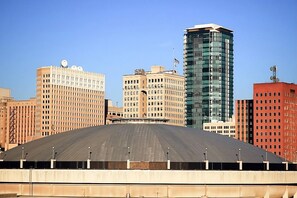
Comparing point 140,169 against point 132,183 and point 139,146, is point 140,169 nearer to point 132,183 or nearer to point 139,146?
point 132,183

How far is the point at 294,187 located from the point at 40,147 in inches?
2218

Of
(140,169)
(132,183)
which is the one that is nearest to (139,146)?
(140,169)

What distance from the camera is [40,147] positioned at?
166 meters

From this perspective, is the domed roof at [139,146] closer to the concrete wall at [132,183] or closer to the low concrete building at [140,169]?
the low concrete building at [140,169]

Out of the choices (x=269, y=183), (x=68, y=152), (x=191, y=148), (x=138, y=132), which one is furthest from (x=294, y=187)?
(x=68, y=152)

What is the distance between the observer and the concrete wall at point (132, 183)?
14600cm

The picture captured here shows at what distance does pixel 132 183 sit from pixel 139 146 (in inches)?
433

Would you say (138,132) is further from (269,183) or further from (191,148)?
(269,183)

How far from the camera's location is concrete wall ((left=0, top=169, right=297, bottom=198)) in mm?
146000

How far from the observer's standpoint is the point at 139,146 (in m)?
155

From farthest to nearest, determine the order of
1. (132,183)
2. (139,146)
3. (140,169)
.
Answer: (139,146)
(140,169)
(132,183)

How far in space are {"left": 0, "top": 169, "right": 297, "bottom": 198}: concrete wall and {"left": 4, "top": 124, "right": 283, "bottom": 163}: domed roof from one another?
4.46 meters

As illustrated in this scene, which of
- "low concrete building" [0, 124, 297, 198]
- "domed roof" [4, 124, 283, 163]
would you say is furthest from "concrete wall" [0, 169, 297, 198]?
"domed roof" [4, 124, 283, 163]

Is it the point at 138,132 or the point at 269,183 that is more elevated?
the point at 138,132
